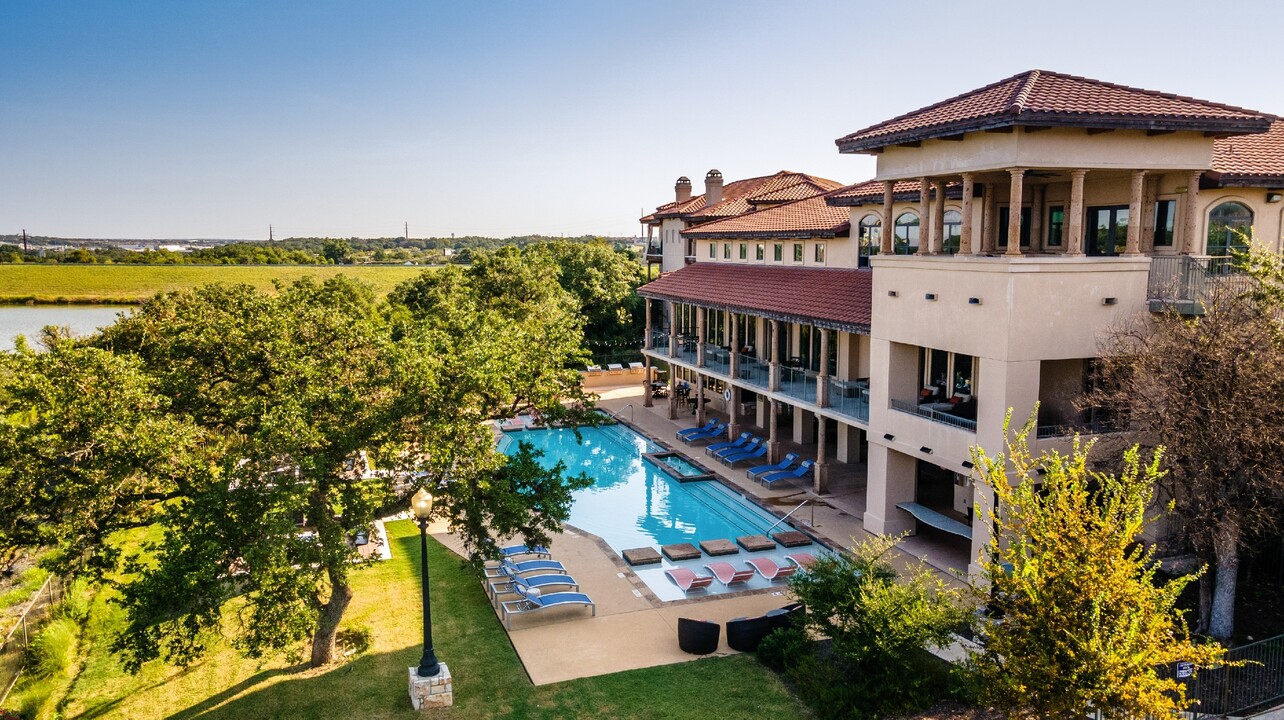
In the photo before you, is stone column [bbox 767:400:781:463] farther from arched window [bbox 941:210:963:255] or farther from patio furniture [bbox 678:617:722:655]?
patio furniture [bbox 678:617:722:655]

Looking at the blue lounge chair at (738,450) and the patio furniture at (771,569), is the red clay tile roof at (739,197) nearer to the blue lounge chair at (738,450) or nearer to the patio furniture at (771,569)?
the blue lounge chair at (738,450)

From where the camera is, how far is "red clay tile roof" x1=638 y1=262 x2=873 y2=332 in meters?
24.9

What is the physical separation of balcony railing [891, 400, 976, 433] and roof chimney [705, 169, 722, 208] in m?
24.9

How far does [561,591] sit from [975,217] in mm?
15289

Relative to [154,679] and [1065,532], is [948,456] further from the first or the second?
[154,679]

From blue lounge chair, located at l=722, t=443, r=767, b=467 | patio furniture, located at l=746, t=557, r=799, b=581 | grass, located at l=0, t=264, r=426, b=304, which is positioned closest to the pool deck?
patio furniture, located at l=746, t=557, r=799, b=581

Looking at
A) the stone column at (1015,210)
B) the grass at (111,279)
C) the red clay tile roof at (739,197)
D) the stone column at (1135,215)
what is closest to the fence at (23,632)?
the stone column at (1015,210)

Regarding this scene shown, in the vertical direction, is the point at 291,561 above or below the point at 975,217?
below

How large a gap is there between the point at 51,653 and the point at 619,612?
11.1 metres

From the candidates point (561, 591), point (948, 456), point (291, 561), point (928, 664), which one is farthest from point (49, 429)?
point (948, 456)

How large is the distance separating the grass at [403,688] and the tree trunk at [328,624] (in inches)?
13.1

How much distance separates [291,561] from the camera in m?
13.4

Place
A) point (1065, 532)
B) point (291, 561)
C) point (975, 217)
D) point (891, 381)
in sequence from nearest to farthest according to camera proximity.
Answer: point (1065, 532)
point (291, 561)
point (891, 381)
point (975, 217)

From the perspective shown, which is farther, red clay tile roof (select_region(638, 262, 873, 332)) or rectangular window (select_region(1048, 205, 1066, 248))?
red clay tile roof (select_region(638, 262, 873, 332))
